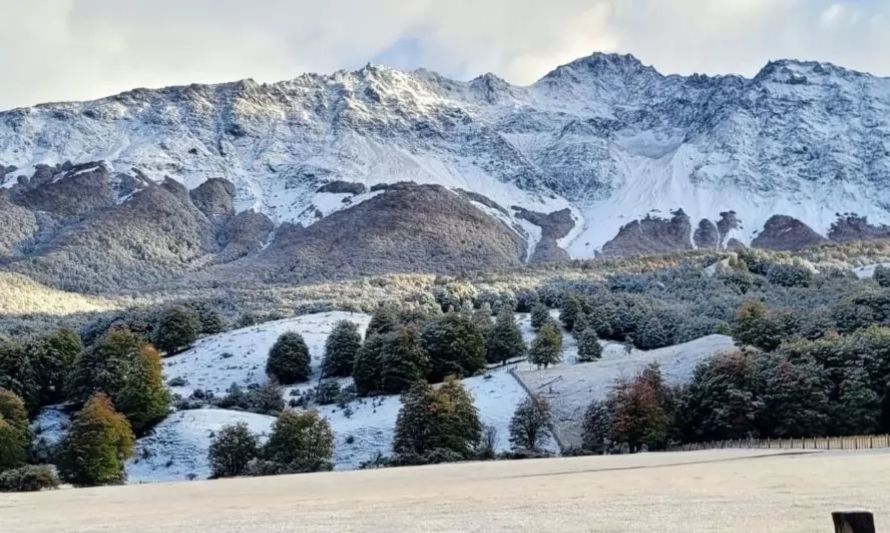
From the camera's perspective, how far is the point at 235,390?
11962 cm

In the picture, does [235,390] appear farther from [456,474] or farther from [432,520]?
[432,520]

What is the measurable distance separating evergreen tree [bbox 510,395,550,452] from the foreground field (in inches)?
1450

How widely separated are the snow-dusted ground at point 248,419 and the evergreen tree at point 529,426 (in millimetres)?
1310

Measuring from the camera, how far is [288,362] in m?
128

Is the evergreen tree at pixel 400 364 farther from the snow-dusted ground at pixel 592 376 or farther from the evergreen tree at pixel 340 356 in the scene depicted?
the evergreen tree at pixel 340 356

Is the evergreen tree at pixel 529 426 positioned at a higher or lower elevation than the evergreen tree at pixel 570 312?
lower

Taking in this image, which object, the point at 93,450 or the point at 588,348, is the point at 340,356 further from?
the point at 93,450

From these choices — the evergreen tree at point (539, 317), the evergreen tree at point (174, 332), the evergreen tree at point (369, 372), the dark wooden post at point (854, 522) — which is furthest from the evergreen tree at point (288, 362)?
the dark wooden post at point (854, 522)

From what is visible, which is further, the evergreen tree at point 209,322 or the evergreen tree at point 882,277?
the evergreen tree at point 882,277

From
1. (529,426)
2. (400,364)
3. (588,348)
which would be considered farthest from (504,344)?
(529,426)

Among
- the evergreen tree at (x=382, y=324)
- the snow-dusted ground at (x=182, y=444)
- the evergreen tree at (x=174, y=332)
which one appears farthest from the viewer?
the evergreen tree at (x=174, y=332)

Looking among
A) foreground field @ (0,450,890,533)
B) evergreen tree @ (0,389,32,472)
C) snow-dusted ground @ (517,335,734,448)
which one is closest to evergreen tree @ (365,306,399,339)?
snow-dusted ground @ (517,335,734,448)

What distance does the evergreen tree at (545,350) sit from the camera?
114 m

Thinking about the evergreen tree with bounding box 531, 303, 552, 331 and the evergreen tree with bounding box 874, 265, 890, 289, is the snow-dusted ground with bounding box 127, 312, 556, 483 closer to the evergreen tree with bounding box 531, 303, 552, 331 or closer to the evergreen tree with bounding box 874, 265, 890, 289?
the evergreen tree with bounding box 531, 303, 552, 331
